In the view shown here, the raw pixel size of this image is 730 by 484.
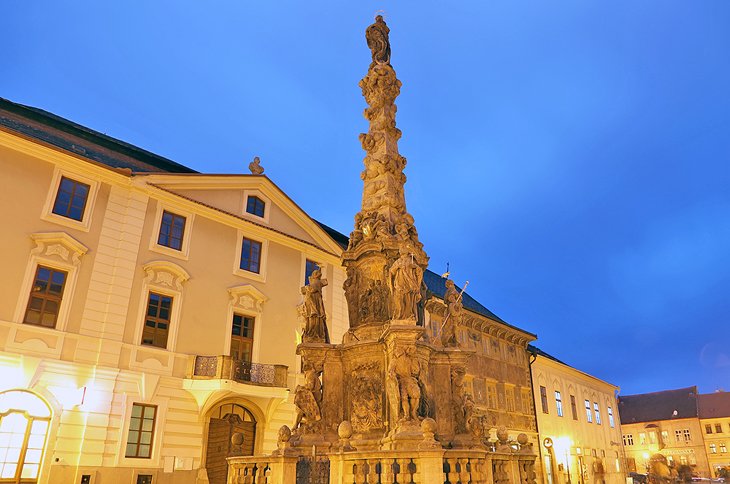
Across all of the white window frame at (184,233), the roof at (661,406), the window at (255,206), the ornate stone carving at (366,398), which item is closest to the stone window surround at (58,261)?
the white window frame at (184,233)

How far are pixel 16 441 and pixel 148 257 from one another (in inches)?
236

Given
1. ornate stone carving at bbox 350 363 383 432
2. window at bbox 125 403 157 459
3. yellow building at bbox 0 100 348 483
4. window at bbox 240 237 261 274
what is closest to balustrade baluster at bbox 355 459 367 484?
ornate stone carving at bbox 350 363 383 432

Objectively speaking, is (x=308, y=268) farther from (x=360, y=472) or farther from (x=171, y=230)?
(x=360, y=472)

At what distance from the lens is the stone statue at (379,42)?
11.6 m

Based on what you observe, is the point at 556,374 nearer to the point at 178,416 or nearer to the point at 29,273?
the point at 178,416

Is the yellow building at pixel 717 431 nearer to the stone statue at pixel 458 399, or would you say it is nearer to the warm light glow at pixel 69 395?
the stone statue at pixel 458 399

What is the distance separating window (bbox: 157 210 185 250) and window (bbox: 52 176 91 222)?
241 cm

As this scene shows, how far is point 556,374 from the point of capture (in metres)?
31.0

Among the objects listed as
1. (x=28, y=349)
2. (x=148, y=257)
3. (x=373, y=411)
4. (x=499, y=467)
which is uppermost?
(x=148, y=257)

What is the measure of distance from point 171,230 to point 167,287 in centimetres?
206

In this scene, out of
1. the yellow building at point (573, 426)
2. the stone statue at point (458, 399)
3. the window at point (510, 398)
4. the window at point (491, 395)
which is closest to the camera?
the stone statue at point (458, 399)

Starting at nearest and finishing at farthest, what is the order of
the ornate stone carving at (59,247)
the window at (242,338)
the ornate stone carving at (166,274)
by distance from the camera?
1. the ornate stone carving at (59,247)
2. the ornate stone carving at (166,274)
3. the window at (242,338)

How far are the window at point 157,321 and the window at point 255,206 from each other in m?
4.94

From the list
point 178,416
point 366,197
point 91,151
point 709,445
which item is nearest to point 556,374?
point 178,416
